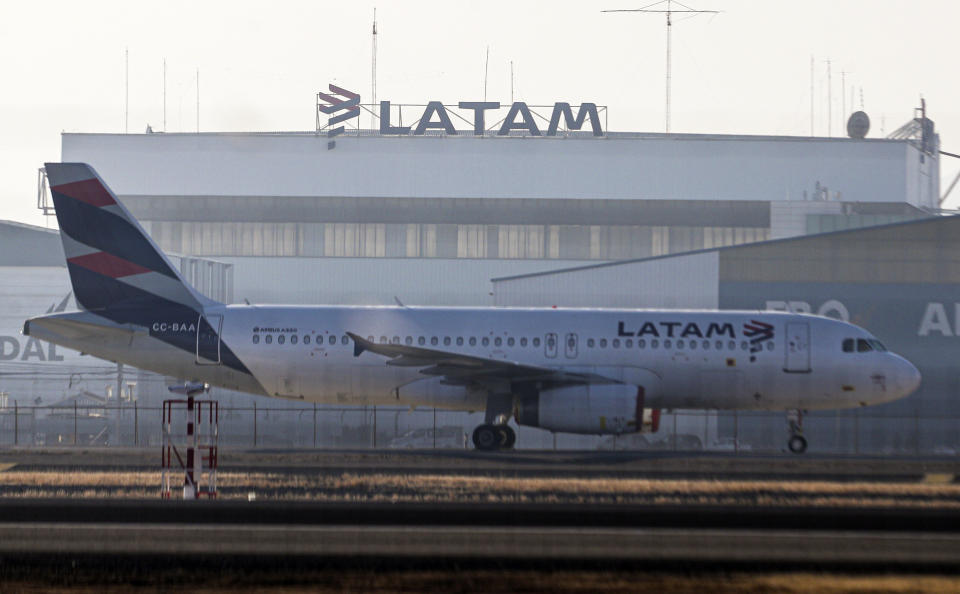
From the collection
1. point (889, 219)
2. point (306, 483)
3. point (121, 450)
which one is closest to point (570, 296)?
point (121, 450)

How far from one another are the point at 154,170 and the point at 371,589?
64.3 meters

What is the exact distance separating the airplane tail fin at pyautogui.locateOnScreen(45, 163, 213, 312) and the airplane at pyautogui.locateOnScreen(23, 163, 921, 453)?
0.20 ft

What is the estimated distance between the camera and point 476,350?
31969 mm

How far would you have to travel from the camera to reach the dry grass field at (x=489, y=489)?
21.2 metres

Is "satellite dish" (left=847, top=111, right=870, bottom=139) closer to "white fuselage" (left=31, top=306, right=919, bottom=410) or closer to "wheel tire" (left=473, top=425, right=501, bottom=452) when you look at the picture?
"white fuselage" (left=31, top=306, right=919, bottom=410)

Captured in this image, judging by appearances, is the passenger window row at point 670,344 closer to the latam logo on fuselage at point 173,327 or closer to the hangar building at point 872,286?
the hangar building at point 872,286

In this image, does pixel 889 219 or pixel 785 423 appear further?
pixel 889 219

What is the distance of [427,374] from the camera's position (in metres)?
31.3

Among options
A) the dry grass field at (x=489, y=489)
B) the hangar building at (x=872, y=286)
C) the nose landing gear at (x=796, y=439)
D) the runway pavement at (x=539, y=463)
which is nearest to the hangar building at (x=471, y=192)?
the hangar building at (x=872, y=286)

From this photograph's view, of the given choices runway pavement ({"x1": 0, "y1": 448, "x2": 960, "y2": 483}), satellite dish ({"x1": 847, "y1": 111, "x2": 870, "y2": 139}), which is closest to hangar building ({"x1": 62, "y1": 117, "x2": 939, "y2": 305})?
satellite dish ({"x1": 847, "y1": 111, "x2": 870, "y2": 139})

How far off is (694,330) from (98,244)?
53.4 ft

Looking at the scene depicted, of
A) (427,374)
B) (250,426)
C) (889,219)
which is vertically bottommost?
(250,426)

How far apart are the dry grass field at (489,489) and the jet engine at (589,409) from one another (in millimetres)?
6178

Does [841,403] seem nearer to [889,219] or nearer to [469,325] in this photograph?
[469,325]
